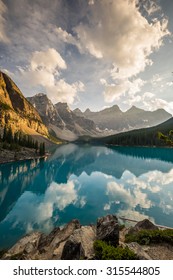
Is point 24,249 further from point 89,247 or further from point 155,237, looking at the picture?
point 155,237

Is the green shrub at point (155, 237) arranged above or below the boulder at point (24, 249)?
above

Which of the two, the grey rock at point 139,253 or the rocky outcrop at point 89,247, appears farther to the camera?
the rocky outcrop at point 89,247

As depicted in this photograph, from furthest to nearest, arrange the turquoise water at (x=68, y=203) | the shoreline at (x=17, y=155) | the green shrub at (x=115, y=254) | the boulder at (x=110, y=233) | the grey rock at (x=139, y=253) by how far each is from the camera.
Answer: the shoreline at (x=17, y=155) → the turquoise water at (x=68, y=203) → the boulder at (x=110, y=233) → the grey rock at (x=139, y=253) → the green shrub at (x=115, y=254)

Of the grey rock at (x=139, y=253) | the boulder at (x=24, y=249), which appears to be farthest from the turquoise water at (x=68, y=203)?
the grey rock at (x=139, y=253)

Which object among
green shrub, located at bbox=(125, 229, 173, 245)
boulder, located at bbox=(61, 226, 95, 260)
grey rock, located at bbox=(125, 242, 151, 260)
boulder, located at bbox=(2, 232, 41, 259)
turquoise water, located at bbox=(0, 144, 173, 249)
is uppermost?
grey rock, located at bbox=(125, 242, 151, 260)

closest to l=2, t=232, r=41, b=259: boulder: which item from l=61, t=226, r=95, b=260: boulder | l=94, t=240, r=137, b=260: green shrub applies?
l=61, t=226, r=95, b=260: boulder

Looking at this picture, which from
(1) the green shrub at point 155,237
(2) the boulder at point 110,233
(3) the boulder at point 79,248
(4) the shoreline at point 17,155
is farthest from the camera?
(4) the shoreline at point 17,155

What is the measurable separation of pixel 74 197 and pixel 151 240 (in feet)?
99.5

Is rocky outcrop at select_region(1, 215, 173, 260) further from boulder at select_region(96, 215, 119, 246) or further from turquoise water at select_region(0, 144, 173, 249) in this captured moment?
turquoise water at select_region(0, 144, 173, 249)

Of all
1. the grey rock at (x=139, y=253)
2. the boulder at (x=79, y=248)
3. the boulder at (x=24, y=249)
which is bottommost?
the boulder at (x=24, y=249)

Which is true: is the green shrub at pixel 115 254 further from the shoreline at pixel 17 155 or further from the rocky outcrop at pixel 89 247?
the shoreline at pixel 17 155

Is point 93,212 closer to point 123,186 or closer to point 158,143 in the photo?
point 123,186

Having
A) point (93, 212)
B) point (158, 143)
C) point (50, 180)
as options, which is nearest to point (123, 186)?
point (93, 212)

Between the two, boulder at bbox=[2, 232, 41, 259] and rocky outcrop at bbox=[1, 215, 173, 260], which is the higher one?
rocky outcrop at bbox=[1, 215, 173, 260]
